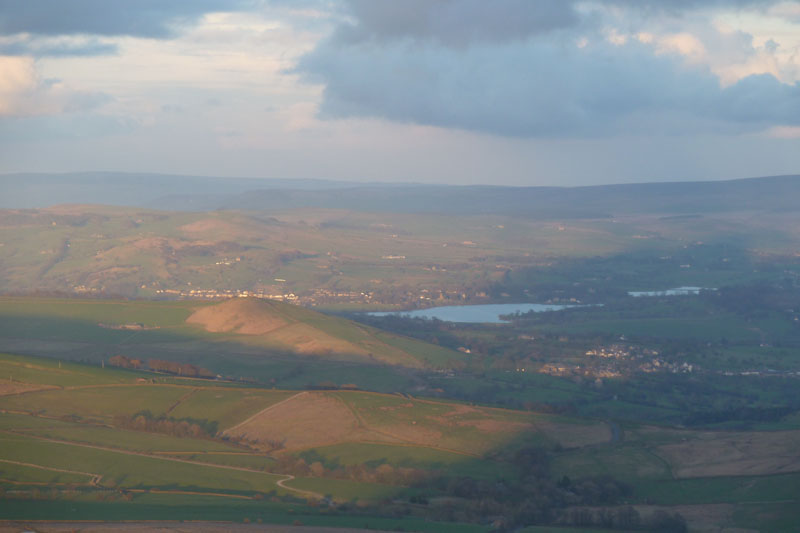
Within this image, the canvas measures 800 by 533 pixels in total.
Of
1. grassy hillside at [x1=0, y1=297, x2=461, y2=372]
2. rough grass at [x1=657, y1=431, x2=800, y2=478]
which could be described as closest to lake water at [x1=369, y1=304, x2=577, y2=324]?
grassy hillside at [x1=0, y1=297, x2=461, y2=372]

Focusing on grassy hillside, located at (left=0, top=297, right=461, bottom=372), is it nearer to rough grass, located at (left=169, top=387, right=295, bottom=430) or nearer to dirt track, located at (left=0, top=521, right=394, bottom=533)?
rough grass, located at (left=169, top=387, right=295, bottom=430)

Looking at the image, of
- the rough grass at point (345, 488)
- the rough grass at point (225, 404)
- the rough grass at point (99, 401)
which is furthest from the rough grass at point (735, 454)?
the rough grass at point (99, 401)

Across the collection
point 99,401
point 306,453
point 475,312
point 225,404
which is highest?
point 99,401

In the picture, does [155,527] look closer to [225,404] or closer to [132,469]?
[132,469]

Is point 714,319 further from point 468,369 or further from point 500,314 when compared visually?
point 468,369

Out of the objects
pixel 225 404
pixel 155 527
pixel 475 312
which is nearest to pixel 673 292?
pixel 475 312

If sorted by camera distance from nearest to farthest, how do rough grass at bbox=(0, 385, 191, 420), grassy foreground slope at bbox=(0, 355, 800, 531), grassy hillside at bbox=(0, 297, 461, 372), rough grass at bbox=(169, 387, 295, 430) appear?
grassy foreground slope at bbox=(0, 355, 800, 531), rough grass at bbox=(0, 385, 191, 420), rough grass at bbox=(169, 387, 295, 430), grassy hillside at bbox=(0, 297, 461, 372)

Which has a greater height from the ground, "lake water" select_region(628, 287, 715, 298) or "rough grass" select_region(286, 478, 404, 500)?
"lake water" select_region(628, 287, 715, 298)

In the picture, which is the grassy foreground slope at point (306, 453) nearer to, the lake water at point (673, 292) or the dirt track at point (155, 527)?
the dirt track at point (155, 527)

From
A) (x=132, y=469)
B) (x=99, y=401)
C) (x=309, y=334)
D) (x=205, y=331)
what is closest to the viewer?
(x=132, y=469)

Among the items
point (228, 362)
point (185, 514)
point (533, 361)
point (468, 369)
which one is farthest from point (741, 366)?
point (185, 514)
